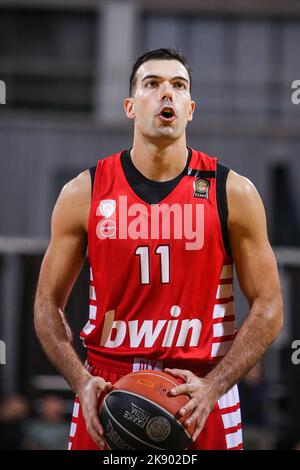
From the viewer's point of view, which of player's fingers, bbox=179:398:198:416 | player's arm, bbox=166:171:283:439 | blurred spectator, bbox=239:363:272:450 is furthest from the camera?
blurred spectator, bbox=239:363:272:450

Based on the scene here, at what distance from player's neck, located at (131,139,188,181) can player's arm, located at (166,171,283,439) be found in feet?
0.90

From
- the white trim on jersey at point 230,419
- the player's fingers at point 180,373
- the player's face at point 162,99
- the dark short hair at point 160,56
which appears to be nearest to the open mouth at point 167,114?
the player's face at point 162,99

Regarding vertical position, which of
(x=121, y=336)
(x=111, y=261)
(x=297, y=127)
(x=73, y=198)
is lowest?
(x=121, y=336)

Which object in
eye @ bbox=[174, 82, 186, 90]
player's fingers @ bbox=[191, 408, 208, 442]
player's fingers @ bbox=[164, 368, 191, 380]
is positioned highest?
eye @ bbox=[174, 82, 186, 90]

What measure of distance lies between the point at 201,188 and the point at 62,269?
781mm

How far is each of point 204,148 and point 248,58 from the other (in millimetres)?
4130

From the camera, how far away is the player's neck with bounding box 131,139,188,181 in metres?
4.50

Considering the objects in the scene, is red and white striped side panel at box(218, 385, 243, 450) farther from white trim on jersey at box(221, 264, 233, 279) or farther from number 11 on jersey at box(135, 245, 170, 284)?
number 11 on jersey at box(135, 245, 170, 284)

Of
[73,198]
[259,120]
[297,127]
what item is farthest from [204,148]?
[73,198]

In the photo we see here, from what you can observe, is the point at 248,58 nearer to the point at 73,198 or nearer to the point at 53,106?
the point at 53,106

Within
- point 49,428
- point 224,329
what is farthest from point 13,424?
point 224,329

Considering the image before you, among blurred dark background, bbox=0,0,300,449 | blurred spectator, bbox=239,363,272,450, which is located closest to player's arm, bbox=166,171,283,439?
blurred dark background, bbox=0,0,300,449

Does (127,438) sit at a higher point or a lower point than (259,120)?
lower

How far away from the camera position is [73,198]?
451 cm
